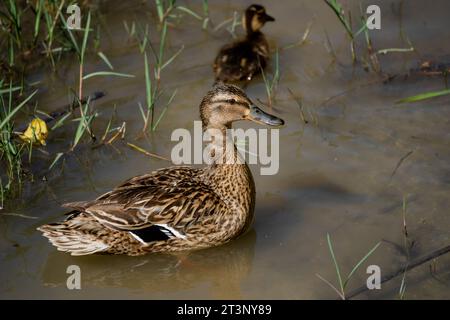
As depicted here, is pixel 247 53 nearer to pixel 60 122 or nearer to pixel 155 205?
pixel 60 122

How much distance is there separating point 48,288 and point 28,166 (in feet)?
3.97

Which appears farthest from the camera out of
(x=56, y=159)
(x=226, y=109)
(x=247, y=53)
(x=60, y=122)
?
(x=247, y=53)

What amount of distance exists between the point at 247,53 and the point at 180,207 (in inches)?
81.7

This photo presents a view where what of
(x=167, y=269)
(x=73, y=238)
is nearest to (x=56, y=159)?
(x=73, y=238)

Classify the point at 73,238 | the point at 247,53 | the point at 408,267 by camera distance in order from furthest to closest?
the point at 247,53 → the point at 73,238 → the point at 408,267

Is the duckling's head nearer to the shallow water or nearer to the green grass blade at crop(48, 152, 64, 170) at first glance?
the shallow water

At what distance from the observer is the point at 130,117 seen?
19.5ft

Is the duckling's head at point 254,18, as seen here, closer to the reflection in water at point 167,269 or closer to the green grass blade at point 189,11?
the green grass blade at point 189,11

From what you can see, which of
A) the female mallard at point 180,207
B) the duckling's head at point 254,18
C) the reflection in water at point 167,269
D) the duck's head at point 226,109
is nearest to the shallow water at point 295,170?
the reflection in water at point 167,269

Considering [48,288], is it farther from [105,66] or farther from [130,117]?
[105,66]

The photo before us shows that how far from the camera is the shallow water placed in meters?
4.45

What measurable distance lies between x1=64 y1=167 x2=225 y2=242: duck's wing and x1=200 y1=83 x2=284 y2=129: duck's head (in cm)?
37

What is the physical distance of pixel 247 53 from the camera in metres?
6.41

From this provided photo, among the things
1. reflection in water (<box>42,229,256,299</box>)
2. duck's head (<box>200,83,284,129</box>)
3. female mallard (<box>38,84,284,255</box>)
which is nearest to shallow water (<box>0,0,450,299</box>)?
reflection in water (<box>42,229,256,299</box>)
